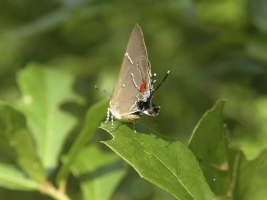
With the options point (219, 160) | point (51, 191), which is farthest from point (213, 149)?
point (51, 191)

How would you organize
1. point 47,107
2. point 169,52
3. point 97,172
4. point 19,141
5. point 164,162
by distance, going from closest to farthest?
point 164,162 < point 19,141 < point 97,172 < point 47,107 < point 169,52

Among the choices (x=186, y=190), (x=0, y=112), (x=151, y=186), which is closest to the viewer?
(x=186, y=190)

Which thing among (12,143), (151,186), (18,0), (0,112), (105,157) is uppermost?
(18,0)

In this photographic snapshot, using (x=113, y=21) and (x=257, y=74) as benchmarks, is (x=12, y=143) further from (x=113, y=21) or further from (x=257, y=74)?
(x=113, y=21)

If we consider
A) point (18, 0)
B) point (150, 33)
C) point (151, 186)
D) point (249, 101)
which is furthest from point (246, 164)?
point (18, 0)

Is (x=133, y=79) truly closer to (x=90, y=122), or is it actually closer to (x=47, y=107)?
(x=90, y=122)

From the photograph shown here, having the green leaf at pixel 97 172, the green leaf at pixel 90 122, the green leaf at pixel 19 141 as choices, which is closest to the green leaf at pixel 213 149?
the green leaf at pixel 90 122

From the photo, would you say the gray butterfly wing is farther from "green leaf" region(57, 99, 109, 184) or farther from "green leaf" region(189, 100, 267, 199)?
"green leaf" region(189, 100, 267, 199)
